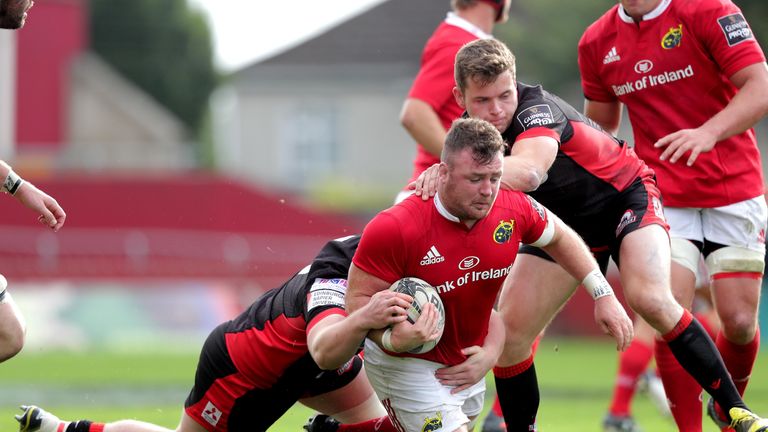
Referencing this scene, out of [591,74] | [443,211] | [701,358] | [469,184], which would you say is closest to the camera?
[469,184]

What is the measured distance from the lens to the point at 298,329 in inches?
256

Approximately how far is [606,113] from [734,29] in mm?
1037

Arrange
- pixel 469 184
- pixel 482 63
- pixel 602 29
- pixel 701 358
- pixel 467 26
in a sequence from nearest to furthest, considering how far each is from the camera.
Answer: pixel 469 184, pixel 482 63, pixel 701 358, pixel 602 29, pixel 467 26

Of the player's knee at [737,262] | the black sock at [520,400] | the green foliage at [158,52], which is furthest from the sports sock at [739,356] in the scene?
the green foliage at [158,52]

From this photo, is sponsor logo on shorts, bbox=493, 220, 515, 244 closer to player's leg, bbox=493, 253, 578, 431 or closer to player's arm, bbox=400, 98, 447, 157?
player's leg, bbox=493, 253, 578, 431

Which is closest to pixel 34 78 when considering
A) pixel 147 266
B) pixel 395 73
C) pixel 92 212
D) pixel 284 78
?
pixel 284 78

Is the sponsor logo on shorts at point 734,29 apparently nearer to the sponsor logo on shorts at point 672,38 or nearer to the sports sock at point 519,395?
the sponsor logo on shorts at point 672,38

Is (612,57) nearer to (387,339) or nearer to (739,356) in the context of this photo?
(739,356)

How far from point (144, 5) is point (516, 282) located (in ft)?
178

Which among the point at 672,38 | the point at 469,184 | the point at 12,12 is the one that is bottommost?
the point at 672,38

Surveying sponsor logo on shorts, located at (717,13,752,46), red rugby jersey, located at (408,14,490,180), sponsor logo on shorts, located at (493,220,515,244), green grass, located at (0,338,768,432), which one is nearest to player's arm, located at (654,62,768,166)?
sponsor logo on shorts, located at (717,13,752,46)

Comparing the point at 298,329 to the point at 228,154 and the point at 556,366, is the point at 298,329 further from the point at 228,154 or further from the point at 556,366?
A: the point at 228,154

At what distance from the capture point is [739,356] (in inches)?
298

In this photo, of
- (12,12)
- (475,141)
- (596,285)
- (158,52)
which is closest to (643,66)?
(596,285)
